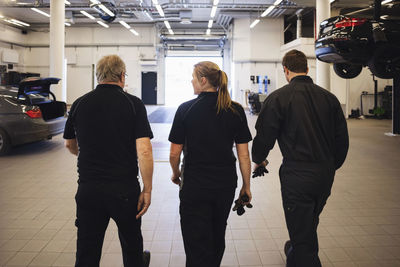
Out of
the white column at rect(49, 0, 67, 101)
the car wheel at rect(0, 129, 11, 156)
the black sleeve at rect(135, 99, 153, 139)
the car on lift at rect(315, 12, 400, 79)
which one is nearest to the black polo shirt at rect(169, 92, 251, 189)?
the black sleeve at rect(135, 99, 153, 139)

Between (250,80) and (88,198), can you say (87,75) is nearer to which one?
(250,80)

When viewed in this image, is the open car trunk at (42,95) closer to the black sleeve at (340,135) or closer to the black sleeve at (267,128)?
the black sleeve at (267,128)

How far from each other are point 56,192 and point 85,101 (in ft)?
9.86

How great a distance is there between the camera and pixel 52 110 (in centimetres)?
754

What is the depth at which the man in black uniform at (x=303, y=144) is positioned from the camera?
2.12 m

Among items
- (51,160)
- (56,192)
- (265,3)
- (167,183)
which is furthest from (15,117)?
(265,3)

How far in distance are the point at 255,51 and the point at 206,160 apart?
18.4 metres

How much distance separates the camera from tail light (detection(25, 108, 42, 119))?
6.79m

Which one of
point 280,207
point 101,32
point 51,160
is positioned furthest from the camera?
point 101,32

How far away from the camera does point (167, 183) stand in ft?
16.6

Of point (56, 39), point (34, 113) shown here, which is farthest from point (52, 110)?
point (56, 39)

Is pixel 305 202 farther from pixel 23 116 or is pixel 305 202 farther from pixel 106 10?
pixel 106 10

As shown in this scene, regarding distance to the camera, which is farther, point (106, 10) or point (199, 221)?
point (106, 10)

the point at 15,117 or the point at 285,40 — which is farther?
the point at 285,40
